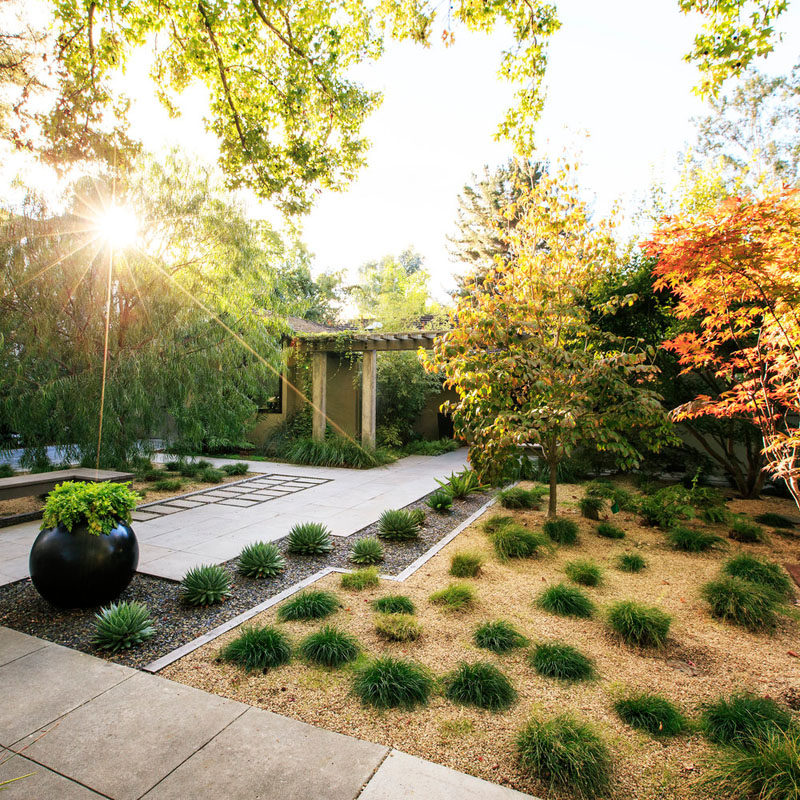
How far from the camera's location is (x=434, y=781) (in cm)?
197

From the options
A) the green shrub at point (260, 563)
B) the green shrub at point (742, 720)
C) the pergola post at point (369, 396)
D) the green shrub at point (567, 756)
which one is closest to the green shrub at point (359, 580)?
the green shrub at point (260, 563)

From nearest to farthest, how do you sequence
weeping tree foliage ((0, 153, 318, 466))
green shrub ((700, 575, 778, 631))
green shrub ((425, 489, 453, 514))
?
1. green shrub ((700, 575, 778, 631))
2. weeping tree foliage ((0, 153, 318, 466))
3. green shrub ((425, 489, 453, 514))

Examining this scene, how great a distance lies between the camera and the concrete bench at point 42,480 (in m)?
6.24

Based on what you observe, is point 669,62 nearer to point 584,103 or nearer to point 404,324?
point 584,103

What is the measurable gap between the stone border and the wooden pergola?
218 inches

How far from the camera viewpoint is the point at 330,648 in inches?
115

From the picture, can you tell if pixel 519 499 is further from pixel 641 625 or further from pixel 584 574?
pixel 641 625

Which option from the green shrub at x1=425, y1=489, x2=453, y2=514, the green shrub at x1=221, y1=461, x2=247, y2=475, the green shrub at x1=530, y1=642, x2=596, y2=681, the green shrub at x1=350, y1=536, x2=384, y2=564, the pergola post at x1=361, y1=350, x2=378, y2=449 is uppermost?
the pergola post at x1=361, y1=350, x2=378, y2=449

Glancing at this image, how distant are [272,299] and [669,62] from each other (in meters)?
7.64

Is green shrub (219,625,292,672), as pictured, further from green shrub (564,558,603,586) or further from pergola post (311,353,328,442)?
pergola post (311,353,328,442)

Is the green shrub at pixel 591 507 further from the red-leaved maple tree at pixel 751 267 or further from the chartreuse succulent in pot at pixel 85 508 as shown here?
the chartreuse succulent in pot at pixel 85 508

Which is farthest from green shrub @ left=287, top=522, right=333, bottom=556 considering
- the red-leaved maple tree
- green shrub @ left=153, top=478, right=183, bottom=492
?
the red-leaved maple tree

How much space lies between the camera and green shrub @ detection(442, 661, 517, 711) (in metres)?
2.51

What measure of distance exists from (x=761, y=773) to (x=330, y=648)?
83.4 inches
